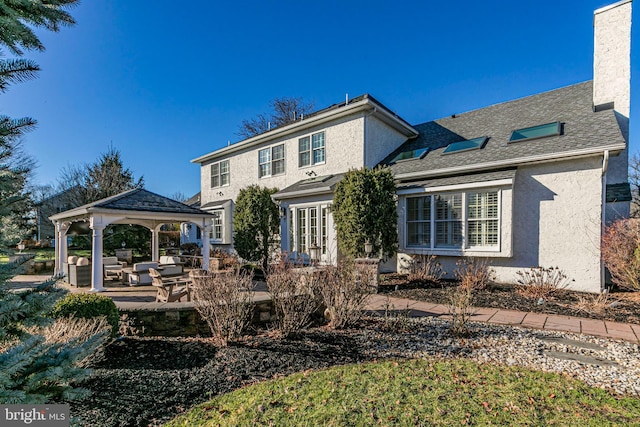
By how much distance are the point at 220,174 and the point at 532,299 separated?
1816cm

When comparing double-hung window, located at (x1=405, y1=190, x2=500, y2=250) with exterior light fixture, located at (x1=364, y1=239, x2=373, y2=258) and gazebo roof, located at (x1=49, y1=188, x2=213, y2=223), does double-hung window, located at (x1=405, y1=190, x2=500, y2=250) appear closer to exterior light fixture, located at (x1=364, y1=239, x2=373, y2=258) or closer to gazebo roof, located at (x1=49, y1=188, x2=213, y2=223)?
exterior light fixture, located at (x1=364, y1=239, x2=373, y2=258)

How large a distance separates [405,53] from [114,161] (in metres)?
22.6

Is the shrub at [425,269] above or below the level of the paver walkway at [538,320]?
above

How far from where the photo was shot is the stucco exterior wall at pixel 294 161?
1321 centimetres

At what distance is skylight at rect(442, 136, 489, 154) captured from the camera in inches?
445

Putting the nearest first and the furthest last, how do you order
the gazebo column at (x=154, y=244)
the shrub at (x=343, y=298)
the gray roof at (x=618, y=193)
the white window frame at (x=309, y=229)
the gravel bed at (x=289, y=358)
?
the gravel bed at (x=289, y=358), the shrub at (x=343, y=298), the gray roof at (x=618, y=193), the white window frame at (x=309, y=229), the gazebo column at (x=154, y=244)

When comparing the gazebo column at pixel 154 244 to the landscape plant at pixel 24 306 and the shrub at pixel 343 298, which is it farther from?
the landscape plant at pixel 24 306

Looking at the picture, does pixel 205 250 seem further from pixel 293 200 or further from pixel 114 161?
pixel 114 161

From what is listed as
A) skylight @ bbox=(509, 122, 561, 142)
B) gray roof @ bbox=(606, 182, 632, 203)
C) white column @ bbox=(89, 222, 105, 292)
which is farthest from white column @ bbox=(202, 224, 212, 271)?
gray roof @ bbox=(606, 182, 632, 203)

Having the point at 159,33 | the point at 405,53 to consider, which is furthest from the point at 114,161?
the point at 405,53

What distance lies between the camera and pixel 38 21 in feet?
7.70

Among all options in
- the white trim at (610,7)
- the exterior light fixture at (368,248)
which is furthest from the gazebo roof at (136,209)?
the white trim at (610,7)

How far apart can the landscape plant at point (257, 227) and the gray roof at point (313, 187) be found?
0.78 m

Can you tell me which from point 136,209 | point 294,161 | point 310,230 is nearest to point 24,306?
point 136,209
